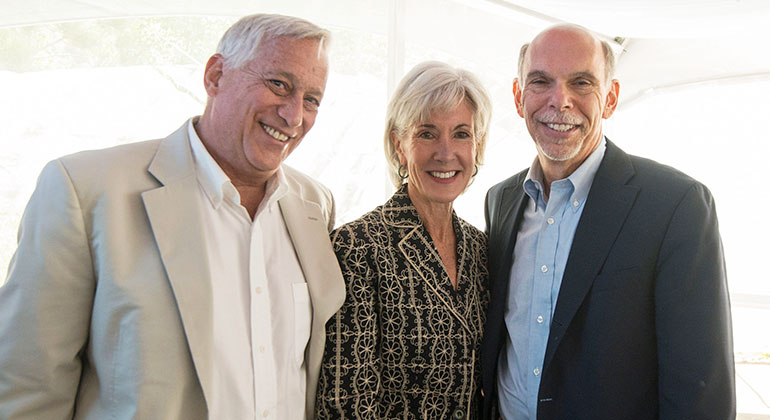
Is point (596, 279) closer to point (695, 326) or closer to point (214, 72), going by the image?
point (695, 326)

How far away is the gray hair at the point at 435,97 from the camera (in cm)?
195

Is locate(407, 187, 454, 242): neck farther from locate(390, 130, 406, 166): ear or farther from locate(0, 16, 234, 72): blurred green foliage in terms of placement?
locate(0, 16, 234, 72): blurred green foliage

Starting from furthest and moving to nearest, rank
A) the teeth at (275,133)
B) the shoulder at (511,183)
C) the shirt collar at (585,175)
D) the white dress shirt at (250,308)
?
the shoulder at (511,183), the shirt collar at (585,175), the teeth at (275,133), the white dress shirt at (250,308)

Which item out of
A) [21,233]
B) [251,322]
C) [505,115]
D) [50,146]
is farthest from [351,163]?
[21,233]

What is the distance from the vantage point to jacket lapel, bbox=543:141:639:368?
1.72 m

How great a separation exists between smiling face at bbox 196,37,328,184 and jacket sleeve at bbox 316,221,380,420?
0.48 m

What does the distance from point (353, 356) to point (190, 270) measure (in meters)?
0.60

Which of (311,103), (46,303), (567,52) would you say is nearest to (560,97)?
(567,52)

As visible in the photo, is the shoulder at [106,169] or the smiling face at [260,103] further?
the smiling face at [260,103]

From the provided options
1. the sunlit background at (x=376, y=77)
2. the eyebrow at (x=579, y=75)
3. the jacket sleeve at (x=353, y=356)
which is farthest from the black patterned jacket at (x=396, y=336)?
the sunlit background at (x=376, y=77)

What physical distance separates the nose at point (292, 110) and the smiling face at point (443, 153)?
493 millimetres

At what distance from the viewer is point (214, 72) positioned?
1668mm

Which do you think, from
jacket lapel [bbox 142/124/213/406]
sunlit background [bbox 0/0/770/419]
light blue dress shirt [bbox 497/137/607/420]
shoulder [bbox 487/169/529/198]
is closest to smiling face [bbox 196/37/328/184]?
jacket lapel [bbox 142/124/213/406]

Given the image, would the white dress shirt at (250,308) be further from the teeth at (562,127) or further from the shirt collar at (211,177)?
the teeth at (562,127)
